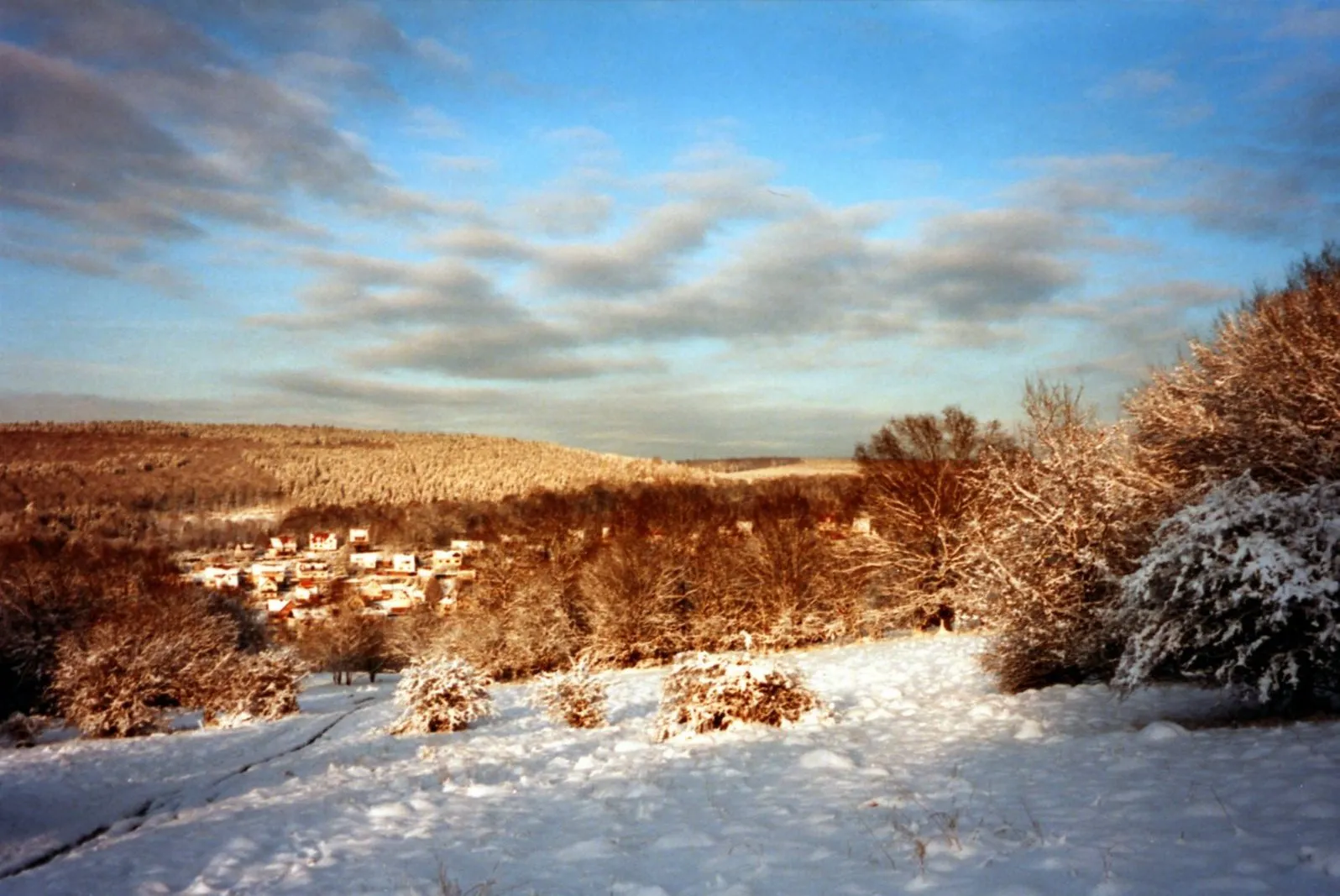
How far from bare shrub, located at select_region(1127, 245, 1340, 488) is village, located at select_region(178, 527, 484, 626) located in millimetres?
34896

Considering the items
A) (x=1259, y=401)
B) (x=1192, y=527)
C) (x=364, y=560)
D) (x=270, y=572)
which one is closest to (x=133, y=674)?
(x=1192, y=527)

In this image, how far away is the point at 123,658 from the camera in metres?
19.6

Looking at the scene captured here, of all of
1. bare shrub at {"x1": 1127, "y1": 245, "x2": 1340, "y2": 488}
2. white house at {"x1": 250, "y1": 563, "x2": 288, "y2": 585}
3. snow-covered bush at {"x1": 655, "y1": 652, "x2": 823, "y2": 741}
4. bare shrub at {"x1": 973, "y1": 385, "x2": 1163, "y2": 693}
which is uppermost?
bare shrub at {"x1": 1127, "y1": 245, "x2": 1340, "y2": 488}

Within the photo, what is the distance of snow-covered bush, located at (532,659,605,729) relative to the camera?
13.0 m

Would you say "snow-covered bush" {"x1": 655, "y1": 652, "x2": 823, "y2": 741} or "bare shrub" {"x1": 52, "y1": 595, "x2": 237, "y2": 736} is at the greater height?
"snow-covered bush" {"x1": 655, "y1": 652, "x2": 823, "y2": 741}

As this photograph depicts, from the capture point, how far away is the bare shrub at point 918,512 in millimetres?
24328

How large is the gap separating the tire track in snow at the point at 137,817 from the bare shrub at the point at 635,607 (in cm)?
1671

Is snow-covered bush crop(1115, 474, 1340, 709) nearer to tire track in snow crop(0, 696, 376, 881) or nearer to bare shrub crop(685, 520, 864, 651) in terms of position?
tire track in snow crop(0, 696, 376, 881)

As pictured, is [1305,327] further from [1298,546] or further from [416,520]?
[416,520]

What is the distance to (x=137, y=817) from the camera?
10.5 meters

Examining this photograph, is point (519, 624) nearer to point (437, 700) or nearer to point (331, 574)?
point (437, 700)

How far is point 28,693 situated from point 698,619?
2385 cm

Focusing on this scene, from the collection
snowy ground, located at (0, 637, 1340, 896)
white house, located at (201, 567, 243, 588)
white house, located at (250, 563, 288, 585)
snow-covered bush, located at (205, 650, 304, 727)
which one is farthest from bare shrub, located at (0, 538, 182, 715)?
snowy ground, located at (0, 637, 1340, 896)

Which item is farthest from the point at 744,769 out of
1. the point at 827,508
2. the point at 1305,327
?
the point at 827,508
